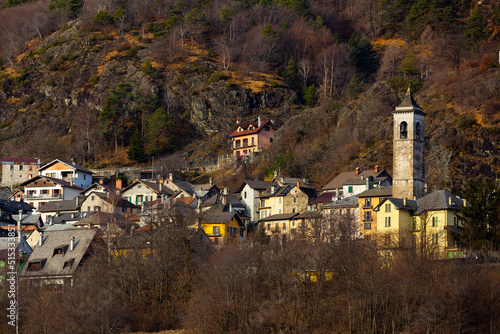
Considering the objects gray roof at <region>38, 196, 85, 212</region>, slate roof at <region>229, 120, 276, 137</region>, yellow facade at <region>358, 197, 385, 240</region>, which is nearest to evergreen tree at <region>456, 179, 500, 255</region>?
yellow facade at <region>358, 197, 385, 240</region>

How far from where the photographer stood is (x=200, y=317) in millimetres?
51812

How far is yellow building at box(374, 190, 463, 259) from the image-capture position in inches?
2240

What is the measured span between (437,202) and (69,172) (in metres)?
56.6

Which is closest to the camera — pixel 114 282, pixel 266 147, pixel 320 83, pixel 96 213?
pixel 114 282

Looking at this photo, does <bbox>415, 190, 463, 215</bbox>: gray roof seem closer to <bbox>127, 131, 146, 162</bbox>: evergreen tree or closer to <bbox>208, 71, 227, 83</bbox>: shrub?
<bbox>127, 131, 146, 162</bbox>: evergreen tree

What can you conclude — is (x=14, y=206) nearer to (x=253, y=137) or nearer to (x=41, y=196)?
(x=41, y=196)

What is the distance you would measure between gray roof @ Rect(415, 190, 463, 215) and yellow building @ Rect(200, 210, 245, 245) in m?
16.9

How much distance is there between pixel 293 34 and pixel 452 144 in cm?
5650

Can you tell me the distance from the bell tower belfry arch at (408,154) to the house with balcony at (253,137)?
36.5 m

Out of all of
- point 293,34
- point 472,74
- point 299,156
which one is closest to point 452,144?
point 472,74

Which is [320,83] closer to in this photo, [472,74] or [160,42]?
[160,42]

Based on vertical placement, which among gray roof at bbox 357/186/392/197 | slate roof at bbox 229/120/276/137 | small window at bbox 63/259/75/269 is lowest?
small window at bbox 63/259/75/269

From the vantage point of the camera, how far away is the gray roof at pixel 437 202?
59156 mm

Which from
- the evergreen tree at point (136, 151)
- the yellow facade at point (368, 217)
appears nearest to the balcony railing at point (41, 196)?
the evergreen tree at point (136, 151)
